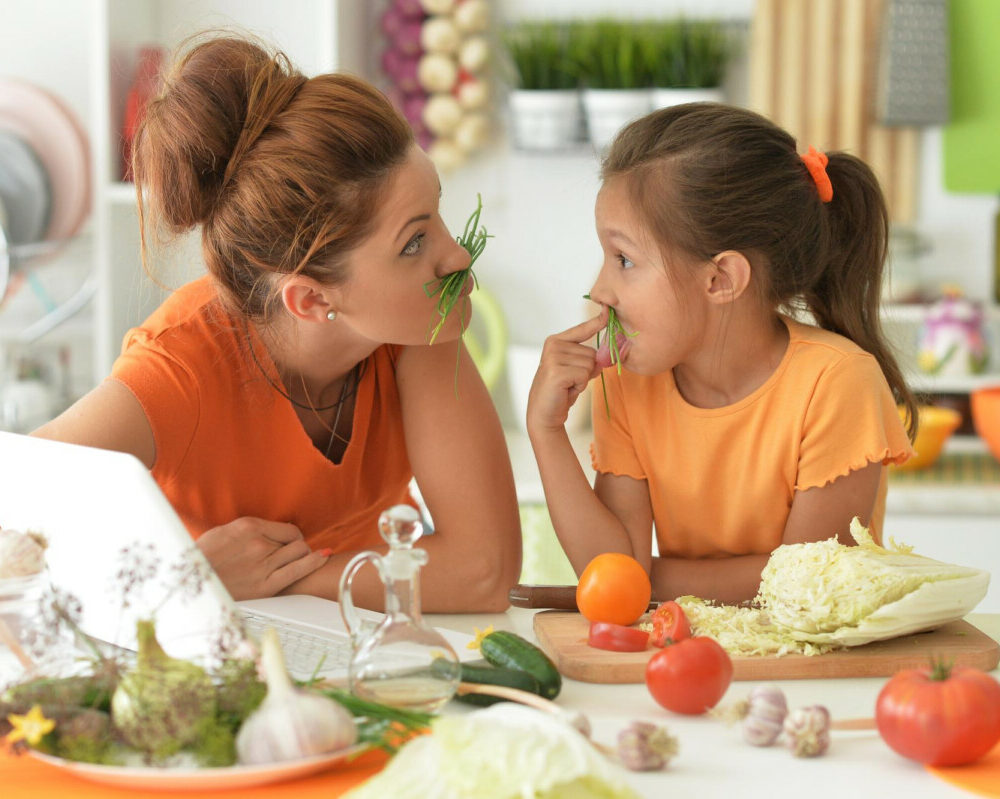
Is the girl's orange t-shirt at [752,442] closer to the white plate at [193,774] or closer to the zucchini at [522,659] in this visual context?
the zucchini at [522,659]

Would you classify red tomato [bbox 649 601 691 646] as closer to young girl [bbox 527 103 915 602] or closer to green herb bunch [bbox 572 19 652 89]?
young girl [bbox 527 103 915 602]

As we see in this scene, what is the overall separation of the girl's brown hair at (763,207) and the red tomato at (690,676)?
0.65 metres

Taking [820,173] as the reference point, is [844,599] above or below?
below

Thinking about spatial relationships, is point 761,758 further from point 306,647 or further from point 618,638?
point 306,647

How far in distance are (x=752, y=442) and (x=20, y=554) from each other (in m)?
0.91

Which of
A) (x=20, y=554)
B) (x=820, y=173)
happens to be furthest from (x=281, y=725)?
(x=820, y=173)

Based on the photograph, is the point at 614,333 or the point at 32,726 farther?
the point at 614,333

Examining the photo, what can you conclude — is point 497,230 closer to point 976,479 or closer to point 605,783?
point 976,479

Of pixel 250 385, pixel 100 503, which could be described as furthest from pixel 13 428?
pixel 100 503

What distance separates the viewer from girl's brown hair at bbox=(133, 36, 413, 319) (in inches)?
55.8

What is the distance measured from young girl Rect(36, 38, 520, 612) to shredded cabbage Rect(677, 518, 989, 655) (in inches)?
14.5

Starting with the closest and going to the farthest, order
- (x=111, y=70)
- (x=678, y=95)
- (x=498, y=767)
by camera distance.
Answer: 1. (x=498, y=767)
2. (x=111, y=70)
3. (x=678, y=95)

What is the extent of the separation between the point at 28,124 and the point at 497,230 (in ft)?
3.88

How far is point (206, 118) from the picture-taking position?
1428mm
